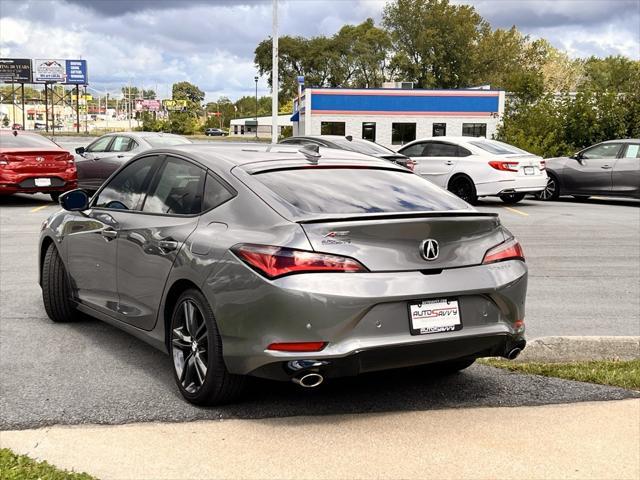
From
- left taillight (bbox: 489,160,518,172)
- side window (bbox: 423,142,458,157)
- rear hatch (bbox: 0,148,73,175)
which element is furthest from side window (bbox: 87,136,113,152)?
left taillight (bbox: 489,160,518,172)

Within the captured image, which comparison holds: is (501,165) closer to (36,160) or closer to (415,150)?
(415,150)

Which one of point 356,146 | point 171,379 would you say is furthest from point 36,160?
point 171,379

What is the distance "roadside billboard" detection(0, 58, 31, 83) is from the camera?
10575 centimetres

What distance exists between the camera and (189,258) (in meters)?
4.59

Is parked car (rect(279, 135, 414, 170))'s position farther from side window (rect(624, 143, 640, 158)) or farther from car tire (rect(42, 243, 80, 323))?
car tire (rect(42, 243, 80, 323))

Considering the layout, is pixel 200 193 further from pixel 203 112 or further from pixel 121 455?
pixel 203 112

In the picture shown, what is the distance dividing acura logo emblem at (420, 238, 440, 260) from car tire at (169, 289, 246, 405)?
1213mm

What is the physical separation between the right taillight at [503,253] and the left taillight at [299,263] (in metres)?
0.85

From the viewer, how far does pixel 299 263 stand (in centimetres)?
407

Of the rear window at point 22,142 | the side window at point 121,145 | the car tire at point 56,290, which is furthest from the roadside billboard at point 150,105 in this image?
the car tire at point 56,290

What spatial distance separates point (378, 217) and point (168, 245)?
4.51ft

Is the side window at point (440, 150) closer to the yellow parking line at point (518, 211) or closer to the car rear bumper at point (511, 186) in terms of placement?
the car rear bumper at point (511, 186)

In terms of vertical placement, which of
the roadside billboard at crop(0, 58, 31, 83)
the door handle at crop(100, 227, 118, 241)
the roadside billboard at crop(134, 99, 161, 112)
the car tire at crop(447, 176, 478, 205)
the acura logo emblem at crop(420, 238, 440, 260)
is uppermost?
the roadside billboard at crop(0, 58, 31, 83)

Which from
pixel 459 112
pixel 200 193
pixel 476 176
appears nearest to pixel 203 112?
pixel 459 112
